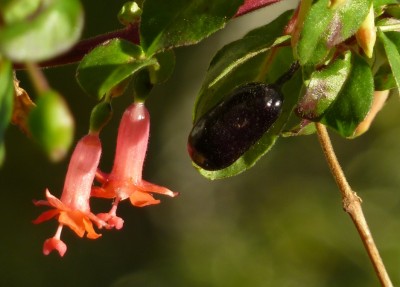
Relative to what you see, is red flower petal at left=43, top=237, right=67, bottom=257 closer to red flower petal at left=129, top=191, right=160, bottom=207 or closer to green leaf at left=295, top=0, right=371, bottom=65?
red flower petal at left=129, top=191, right=160, bottom=207

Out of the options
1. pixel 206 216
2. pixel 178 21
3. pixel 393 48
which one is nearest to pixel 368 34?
pixel 393 48

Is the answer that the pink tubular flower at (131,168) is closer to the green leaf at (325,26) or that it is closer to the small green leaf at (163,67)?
the small green leaf at (163,67)

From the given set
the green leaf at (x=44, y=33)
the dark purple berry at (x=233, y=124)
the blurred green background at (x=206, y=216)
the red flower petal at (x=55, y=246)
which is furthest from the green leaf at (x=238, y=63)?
the blurred green background at (x=206, y=216)

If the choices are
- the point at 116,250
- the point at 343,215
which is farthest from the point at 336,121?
the point at 116,250

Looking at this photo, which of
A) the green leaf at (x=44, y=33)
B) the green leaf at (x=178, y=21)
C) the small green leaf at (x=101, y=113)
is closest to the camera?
the green leaf at (x=44, y=33)

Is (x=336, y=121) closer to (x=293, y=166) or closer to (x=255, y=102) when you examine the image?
(x=255, y=102)

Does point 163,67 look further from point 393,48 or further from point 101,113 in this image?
point 393,48

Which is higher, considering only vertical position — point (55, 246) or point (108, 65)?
point (108, 65)
